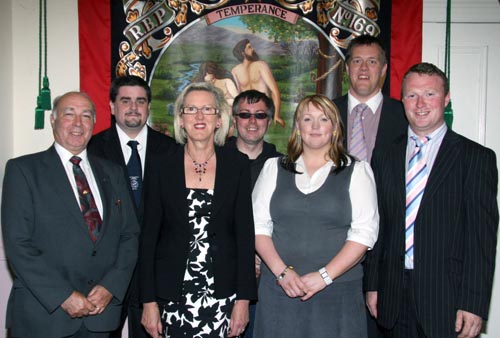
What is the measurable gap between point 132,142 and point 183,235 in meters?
1.04

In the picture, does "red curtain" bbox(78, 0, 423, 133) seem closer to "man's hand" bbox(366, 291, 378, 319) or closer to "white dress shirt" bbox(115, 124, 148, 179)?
"white dress shirt" bbox(115, 124, 148, 179)

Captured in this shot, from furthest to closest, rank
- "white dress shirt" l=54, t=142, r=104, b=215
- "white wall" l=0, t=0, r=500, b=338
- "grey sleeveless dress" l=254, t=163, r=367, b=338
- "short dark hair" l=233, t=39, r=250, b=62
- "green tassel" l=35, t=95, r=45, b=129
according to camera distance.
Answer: "short dark hair" l=233, t=39, r=250, b=62, "white wall" l=0, t=0, r=500, b=338, "green tassel" l=35, t=95, r=45, b=129, "white dress shirt" l=54, t=142, r=104, b=215, "grey sleeveless dress" l=254, t=163, r=367, b=338

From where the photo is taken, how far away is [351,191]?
225cm

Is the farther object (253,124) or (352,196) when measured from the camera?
(253,124)

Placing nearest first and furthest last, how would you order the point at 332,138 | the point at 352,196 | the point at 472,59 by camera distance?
the point at 352,196, the point at 332,138, the point at 472,59

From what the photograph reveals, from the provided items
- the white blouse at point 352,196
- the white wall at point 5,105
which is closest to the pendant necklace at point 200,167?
the white blouse at point 352,196

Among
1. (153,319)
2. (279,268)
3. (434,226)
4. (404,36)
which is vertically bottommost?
(153,319)

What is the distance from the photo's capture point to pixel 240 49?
377cm

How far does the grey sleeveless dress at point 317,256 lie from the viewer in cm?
223

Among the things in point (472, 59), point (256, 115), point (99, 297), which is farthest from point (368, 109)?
point (99, 297)

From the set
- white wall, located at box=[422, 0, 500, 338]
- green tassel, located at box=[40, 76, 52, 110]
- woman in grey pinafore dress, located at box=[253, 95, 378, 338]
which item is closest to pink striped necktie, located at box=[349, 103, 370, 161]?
woman in grey pinafore dress, located at box=[253, 95, 378, 338]

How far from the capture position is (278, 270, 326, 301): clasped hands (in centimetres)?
219

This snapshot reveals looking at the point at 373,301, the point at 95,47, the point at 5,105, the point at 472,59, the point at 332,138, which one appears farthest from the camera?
the point at 472,59

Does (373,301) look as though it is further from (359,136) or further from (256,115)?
(256,115)
